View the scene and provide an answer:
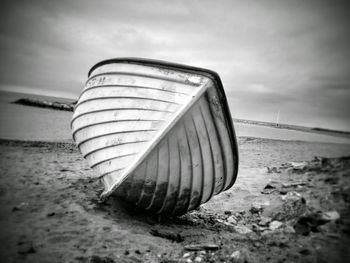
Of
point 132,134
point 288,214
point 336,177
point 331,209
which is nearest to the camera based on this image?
point 331,209

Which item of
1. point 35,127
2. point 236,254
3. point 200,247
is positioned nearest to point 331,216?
point 236,254

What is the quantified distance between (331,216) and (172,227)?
2.05 meters

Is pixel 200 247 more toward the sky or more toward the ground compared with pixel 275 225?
more toward the ground

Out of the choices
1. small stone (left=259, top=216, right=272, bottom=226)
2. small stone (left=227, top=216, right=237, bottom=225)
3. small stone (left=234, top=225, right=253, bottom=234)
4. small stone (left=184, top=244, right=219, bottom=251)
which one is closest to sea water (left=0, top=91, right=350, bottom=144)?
small stone (left=259, top=216, right=272, bottom=226)

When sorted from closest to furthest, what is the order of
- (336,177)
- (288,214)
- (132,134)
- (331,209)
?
(331,209)
(336,177)
(132,134)
(288,214)

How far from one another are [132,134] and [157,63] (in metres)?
1.00

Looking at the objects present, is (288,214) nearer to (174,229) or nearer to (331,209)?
(331,209)

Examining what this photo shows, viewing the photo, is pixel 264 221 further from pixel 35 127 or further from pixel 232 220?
pixel 35 127

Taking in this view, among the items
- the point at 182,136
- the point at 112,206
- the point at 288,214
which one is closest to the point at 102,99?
the point at 182,136

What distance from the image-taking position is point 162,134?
106 inches

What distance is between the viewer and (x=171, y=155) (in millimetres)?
2803

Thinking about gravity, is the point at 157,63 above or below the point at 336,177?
above

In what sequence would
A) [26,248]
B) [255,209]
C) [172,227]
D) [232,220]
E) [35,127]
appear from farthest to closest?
[35,127] < [255,209] < [232,220] < [172,227] < [26,248]

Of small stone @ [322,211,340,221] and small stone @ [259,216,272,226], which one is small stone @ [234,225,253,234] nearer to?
small stone @ [259,216,272,226]
